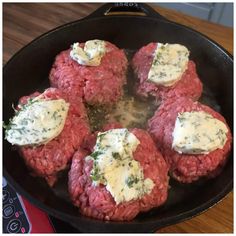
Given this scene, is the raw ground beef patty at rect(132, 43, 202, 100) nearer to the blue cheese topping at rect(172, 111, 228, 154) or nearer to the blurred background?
the blue cheese topping at rect(172, 111, 228, 154)

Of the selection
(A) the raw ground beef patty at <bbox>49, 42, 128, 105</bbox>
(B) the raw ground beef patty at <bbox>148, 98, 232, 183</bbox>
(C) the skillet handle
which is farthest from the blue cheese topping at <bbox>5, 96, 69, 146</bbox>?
(C) the skillet handle

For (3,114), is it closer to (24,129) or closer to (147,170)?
(24,129)

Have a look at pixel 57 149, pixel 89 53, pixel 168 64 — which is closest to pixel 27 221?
pixel 57 149

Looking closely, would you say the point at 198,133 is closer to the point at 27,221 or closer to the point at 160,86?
the point at 160,86

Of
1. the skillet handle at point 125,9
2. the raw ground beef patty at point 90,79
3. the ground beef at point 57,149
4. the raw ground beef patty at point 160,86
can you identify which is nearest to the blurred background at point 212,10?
the skillet handle at point 125,9

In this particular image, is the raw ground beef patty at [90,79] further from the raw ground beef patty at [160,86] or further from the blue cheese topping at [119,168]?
the blue cheese topping at [119,168]
